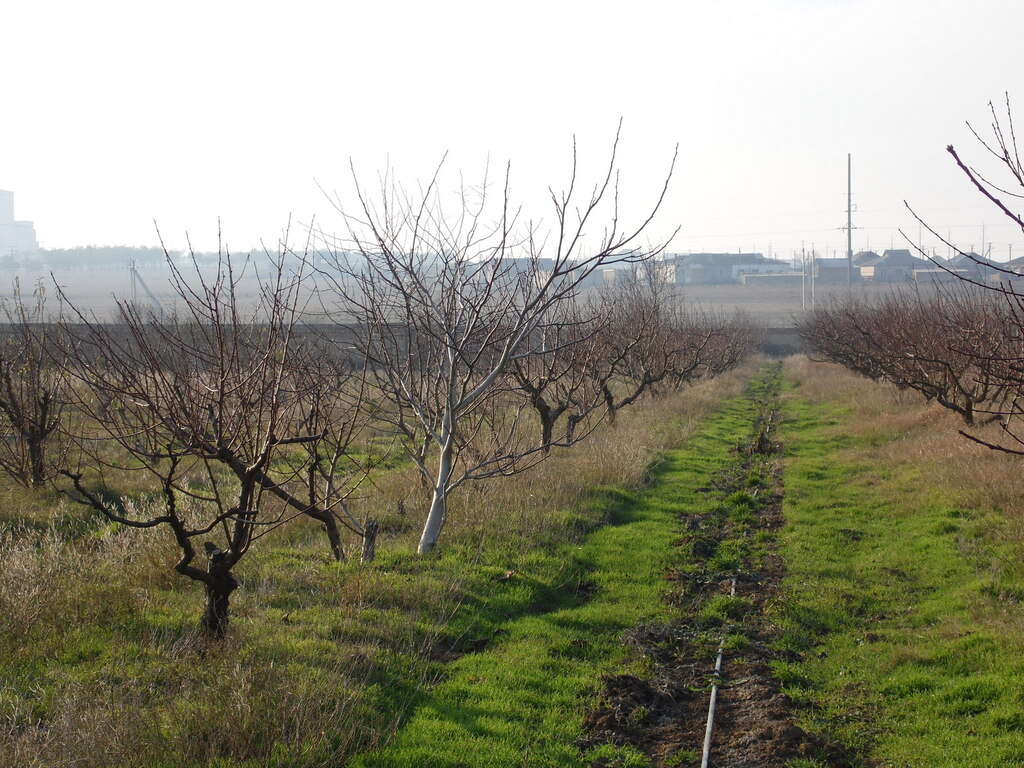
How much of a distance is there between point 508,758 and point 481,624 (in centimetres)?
208

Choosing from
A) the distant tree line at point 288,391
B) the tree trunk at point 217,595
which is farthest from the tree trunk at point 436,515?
the tree trunk at point 217,595

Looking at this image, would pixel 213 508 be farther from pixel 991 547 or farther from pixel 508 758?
pixel 991 547

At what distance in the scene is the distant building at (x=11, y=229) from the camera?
413ft

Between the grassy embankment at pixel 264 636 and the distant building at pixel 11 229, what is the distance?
136m

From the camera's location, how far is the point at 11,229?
423 feet

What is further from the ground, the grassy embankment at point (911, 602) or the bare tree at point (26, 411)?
the bare tree at point (26, 411)

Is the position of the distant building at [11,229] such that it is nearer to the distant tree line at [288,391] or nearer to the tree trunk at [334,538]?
the distant tree line at [288,391]

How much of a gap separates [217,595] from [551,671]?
2326 millimetres

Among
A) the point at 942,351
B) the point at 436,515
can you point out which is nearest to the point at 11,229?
the point at 942,351

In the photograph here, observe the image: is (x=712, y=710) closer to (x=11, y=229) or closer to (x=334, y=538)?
(x=334, y=538)

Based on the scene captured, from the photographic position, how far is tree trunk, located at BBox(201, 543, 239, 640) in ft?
18.4

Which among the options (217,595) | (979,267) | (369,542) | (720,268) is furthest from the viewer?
(720,268)

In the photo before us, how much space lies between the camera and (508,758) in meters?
4.81

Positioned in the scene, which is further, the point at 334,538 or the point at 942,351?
the point at 942,351
